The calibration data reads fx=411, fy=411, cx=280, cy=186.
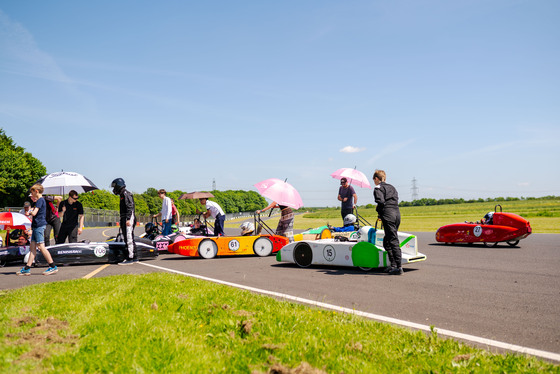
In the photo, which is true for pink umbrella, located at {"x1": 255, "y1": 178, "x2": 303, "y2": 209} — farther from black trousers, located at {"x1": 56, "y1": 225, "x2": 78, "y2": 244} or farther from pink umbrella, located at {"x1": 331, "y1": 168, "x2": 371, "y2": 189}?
black trousers, located at {"x1": 56, "y1": 225, "x2": 78, "y2": 244}

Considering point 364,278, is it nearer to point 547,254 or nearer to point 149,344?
point 149,344

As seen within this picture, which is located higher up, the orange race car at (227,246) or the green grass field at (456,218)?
the orange race car at (227,246)

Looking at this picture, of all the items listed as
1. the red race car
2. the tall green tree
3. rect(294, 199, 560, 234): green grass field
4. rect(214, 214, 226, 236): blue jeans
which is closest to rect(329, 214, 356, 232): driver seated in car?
rect(214, 214, 226, 236): blue jeans

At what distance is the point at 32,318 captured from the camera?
3.84 m

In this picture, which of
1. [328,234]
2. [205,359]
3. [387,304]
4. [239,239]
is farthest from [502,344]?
[239,239]

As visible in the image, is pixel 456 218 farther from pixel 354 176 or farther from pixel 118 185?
pixel 118 185

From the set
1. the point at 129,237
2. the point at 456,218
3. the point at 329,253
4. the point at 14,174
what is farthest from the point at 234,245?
the point at 14,174

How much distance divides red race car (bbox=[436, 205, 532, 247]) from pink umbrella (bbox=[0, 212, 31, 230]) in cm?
1215

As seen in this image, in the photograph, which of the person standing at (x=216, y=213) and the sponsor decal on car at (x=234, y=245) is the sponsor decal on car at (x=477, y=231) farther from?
the person standing at (x=216, y=213)

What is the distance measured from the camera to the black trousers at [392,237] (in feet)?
23.6

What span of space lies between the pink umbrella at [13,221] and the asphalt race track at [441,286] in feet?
5.09

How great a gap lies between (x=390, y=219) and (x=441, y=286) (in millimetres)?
1554

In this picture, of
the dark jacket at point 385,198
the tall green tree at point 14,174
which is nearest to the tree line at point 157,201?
the dark jacket at point 385,198

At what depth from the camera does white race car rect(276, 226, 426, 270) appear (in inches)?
298
